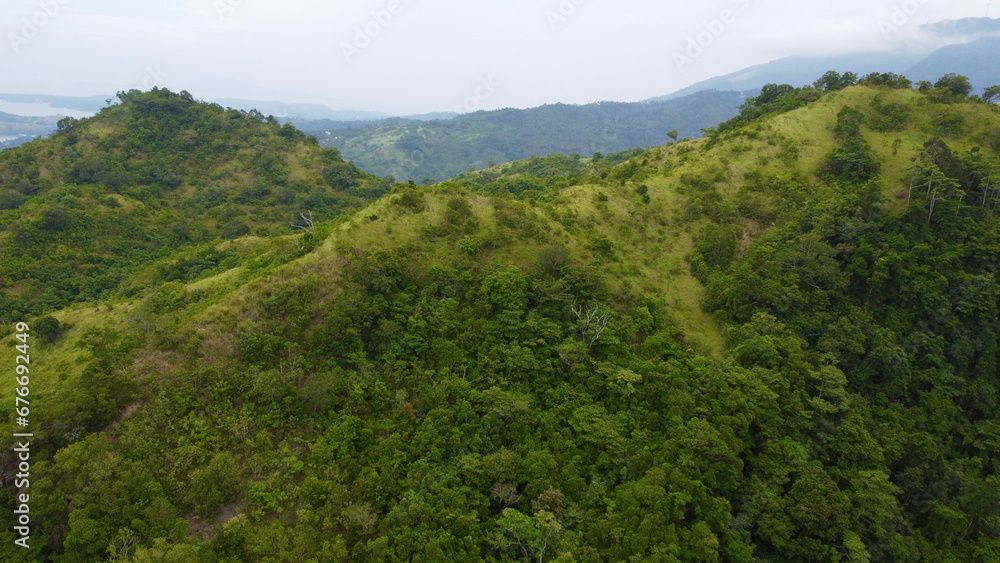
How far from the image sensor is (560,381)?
2239 cm

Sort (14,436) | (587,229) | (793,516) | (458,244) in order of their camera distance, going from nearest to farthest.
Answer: (14,436) < (793,516) < (458,244) < (587,229)

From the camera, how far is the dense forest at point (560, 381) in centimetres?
1612

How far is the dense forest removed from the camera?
16.1 metres

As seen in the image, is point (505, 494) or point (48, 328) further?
point (48, 328)

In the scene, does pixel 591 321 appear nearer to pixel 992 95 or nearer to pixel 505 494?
pixel 505 494

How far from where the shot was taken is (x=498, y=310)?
24.7 meters

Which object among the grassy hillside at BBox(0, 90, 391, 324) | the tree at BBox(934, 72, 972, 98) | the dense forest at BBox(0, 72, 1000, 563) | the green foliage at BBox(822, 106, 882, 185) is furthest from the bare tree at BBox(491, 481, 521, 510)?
the tree at BBox(934, 72, 972, 98)

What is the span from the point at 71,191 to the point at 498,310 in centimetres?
5427

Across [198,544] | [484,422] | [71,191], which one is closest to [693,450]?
[484,422]

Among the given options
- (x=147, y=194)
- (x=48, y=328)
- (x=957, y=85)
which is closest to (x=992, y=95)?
(x=957, y=85)

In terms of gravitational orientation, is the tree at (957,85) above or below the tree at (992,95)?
above

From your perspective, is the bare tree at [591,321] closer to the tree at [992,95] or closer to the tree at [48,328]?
the tree at [48,328]

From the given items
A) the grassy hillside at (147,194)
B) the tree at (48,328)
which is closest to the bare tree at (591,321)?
the tree at (48,328)

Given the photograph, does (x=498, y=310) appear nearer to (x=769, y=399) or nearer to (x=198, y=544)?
(x=769, y=399)
